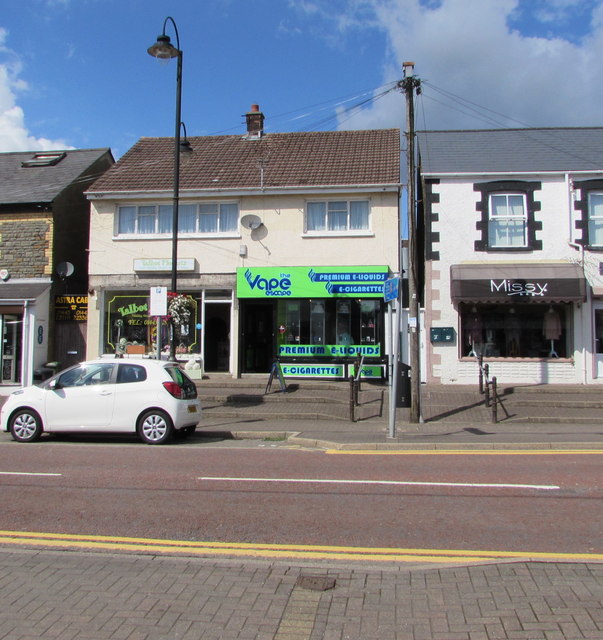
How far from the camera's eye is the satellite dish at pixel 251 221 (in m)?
19.1

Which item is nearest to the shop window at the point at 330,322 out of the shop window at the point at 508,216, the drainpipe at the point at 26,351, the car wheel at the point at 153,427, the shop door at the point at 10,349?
the shop window at the point at 508,216

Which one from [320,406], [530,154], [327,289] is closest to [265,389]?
[320,406]

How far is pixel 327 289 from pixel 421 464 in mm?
9889

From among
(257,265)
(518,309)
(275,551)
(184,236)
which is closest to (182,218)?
(184,236)

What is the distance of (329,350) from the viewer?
740 inches

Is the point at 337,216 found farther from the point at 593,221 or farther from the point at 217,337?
the point at 593,221

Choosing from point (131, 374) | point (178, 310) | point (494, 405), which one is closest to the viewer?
point (131, 374)

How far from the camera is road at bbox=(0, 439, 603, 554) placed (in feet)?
18.5

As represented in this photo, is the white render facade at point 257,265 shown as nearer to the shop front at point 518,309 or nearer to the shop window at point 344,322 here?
the shop window at point 344,322

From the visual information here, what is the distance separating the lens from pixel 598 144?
750 inches

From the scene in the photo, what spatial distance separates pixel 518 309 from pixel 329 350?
5827 millimetres

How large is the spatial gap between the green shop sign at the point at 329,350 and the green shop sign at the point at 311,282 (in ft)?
5.16

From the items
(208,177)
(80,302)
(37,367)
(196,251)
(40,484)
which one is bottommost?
(40,484)

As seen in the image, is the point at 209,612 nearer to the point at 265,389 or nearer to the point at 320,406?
the point at 320,406
